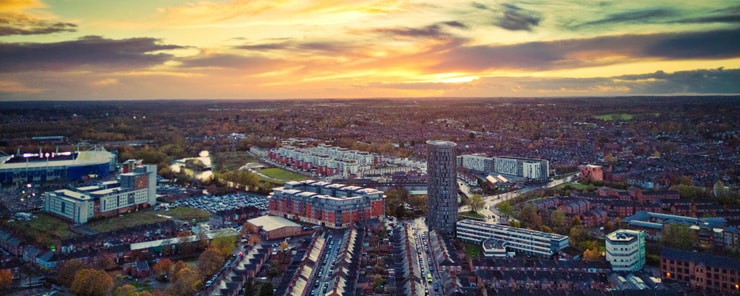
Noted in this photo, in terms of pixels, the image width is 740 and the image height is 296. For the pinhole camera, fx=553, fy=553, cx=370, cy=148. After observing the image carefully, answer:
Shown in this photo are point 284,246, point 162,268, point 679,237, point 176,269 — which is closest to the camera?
point 176,269

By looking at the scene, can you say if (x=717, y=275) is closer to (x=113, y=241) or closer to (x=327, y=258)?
(x=327, y=258)

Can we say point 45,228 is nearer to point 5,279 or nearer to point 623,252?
point 5,279

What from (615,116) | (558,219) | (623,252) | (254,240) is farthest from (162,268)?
(615,116)

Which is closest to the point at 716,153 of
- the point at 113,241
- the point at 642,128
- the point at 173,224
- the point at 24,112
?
the point at 642,128

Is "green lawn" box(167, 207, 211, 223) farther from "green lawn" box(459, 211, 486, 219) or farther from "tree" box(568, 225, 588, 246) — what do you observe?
"tree" box(568, 225, 588, 246)

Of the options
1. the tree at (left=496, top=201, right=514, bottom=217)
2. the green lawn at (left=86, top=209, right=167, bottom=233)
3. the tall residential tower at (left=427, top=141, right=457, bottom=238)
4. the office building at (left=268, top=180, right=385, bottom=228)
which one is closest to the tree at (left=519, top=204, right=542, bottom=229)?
the tree at (left=496, top=201, right=514, bottom=217)
